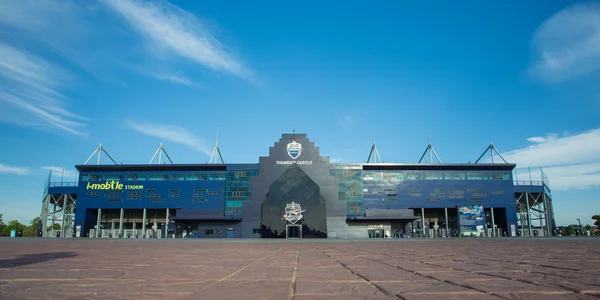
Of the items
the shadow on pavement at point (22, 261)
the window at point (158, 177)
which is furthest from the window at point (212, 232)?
the shadow on pavement at point (22, 261)

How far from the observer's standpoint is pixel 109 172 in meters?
82.1

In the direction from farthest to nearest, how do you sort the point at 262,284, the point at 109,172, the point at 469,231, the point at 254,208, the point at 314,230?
the point at 109,172 → the point at 469,231 → the point at 254,208 → the point at 314,230 → the point at 262,284

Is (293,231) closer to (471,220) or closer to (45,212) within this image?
(471,220)

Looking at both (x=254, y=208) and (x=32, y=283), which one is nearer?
(x=32, y=283)

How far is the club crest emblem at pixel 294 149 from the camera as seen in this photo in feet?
220

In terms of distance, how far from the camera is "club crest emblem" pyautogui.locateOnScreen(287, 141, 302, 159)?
220 feet

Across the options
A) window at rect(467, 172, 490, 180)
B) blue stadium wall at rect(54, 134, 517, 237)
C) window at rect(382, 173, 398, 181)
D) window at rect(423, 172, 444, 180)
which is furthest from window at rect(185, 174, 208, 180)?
window at rect(467, 172, 490, 180)

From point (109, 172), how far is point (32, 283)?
8554cm

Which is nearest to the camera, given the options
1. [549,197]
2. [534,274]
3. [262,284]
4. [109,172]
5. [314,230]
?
[262,284]

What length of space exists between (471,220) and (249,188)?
153 ft

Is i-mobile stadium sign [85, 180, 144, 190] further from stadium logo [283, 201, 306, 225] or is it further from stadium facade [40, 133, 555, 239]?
stadium logo [283, 201, 306, 225]

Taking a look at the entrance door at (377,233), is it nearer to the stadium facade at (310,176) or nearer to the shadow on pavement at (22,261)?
the stadium facade at (310,176)

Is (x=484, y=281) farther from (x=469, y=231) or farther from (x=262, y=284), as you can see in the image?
(x=469, y=231)


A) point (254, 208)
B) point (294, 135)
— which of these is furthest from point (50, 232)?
point (294, 135)
